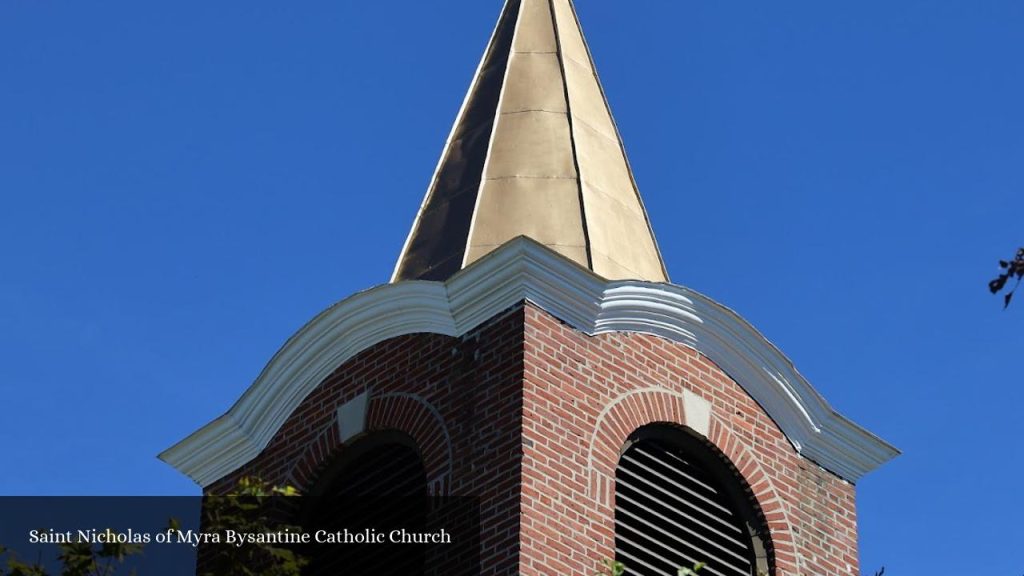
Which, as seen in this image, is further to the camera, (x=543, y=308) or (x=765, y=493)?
(x=765, y=493)

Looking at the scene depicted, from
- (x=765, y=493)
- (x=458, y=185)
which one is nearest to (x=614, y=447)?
(x=765, y=493)

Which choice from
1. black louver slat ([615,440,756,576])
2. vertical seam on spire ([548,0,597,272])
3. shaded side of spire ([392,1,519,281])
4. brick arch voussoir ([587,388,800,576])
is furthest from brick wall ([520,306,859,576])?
shaded side of spire ([392,1,519,281])

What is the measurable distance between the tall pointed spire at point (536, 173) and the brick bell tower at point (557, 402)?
0.03 m

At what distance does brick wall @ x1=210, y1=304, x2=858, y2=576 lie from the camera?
1844 centimetres

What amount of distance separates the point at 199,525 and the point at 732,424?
4.69 metres

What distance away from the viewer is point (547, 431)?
62.0 ft

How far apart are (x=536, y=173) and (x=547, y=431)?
3582 mm

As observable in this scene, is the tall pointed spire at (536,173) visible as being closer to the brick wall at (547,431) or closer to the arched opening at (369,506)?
the brick wall at (547,431)

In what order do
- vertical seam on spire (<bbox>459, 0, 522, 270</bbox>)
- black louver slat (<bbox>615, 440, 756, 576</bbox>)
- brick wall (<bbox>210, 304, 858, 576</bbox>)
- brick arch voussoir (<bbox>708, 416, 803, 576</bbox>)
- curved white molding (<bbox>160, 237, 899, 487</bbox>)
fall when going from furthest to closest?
vertical seam on spire (<bbox>459, 0, 522, 270</bbox>), brick arch voussoir (<bbox>708, 416, 803, 576</bbox>), curved white molding (<bbox>160, 237, 899, 487</bbox>), black louver slat (<bbox>615, 440, 756, 576</bbox>), brick wall (<bbox>210, 304, 858, 576</bbox>)

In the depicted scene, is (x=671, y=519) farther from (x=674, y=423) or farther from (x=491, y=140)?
(x=491, y=140)

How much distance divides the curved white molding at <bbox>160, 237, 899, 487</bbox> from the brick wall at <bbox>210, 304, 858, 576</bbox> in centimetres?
12

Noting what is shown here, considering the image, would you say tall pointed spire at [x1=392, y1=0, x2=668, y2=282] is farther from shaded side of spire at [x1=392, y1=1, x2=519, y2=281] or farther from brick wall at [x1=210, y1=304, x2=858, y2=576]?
brick wall at [x1=210, y1=304, x2=858, y2=576]

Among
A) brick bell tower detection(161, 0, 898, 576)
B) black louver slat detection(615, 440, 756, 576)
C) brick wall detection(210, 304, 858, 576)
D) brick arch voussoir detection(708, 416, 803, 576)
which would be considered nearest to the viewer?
brick wall detection(210, 304, 858, 576)

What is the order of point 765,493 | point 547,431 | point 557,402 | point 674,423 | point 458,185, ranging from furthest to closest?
point 458,185
point 765,493
point 674,423
point 557,402
point 547,431
